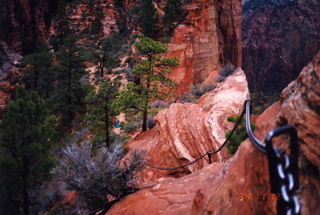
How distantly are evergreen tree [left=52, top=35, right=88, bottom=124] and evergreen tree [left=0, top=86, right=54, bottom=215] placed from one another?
9350 millimetres

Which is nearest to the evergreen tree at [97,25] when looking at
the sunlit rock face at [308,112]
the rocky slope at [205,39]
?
the rocky slope at [205,39]

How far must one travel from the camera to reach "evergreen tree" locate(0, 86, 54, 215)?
7.29 meters

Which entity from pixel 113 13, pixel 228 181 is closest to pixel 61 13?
pixel 113 13

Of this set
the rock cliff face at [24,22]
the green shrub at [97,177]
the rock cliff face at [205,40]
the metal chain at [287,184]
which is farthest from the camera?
the rock cliff face at [24,22]

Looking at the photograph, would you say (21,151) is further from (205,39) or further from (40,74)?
(40,74)

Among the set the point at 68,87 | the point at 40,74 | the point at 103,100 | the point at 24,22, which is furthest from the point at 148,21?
the point at 24,22

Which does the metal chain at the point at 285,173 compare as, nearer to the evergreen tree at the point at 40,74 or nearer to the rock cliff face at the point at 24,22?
the evergreen tree at the point at 40,74

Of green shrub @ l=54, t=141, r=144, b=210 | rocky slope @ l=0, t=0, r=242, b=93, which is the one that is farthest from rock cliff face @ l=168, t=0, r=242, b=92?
green shrub @ l=54, t=141, r=144, b=210

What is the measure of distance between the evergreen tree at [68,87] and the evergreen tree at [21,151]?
9350 millimetres

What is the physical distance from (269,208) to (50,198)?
30.0ft

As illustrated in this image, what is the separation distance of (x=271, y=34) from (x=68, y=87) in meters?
46.2

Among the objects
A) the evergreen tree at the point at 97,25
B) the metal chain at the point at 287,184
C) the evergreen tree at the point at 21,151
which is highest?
the evergreen tree at the point at 97,25

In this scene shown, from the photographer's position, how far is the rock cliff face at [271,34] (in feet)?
109

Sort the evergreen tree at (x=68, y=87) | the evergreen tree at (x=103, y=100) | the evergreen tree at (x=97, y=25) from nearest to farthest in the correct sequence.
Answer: the evergreen tree at (x=103, y=100) → the evergreen tree at (x=68, y=87) → the evergreen tree at (x=97, y=25)
